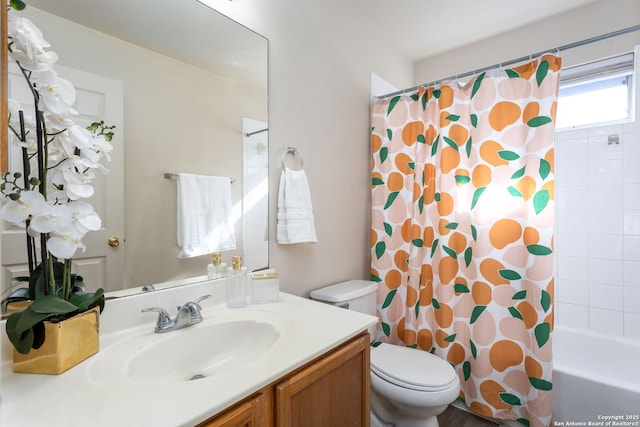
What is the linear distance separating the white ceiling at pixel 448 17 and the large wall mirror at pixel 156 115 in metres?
1.08

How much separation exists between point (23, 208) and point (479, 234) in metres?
1.83

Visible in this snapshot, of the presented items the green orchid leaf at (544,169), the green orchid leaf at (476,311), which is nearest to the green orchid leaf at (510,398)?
the green orchid leaf at (476,311)

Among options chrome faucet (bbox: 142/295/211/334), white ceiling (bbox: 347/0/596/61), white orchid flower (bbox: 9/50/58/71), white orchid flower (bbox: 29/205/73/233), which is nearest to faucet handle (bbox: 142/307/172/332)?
chrome faucet (bbox: 142/295/211/334)

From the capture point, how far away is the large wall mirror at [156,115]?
878 mm

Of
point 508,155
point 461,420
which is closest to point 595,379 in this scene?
point 461,420

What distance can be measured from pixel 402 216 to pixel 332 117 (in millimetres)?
776

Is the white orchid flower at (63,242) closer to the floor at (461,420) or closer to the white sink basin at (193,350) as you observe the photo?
the white sink basin at (193,350)

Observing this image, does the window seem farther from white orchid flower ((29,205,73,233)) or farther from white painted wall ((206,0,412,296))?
white orchid flower ((29,205,73,233))

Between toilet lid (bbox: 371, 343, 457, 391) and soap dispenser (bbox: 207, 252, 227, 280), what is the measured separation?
2.79 ft

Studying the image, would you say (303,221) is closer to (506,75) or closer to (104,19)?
(104,19)

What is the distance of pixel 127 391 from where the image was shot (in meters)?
0.60

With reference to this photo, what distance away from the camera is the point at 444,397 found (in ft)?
4.08

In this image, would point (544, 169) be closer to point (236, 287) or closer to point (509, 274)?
point (509, 274)

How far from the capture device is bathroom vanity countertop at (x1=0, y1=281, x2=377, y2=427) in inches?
20.8
